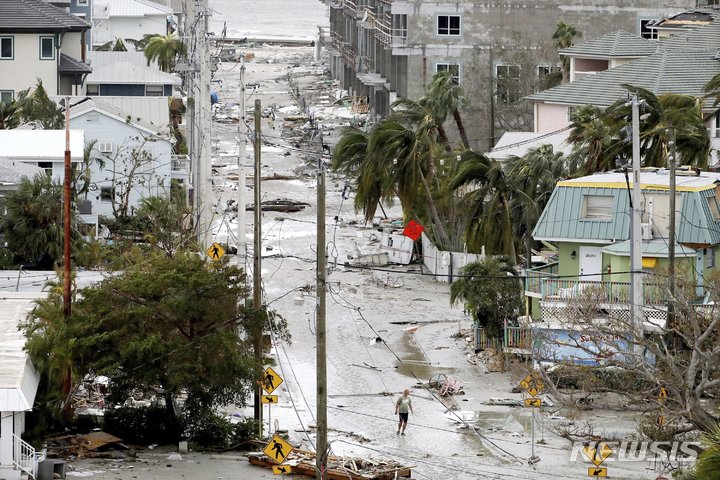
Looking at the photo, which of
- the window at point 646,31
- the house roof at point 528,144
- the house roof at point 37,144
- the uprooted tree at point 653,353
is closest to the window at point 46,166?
the house roof at point 37,144

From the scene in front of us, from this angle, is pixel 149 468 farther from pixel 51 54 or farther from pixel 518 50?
pixel 518 50

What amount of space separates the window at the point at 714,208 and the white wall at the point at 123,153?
881 inches

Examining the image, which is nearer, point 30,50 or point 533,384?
point 533,384

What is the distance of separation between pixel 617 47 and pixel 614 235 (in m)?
28.2

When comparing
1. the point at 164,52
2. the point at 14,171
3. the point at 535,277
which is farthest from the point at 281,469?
the point at 164,52

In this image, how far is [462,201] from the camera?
175 feet

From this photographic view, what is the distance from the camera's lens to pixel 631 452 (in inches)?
1307

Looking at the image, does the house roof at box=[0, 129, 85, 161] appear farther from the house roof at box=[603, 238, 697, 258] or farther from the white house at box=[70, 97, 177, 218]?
the house roof at box=[603, 238, 697, 258]

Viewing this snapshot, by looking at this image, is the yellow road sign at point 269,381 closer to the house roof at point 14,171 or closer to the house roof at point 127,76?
the house roof at point 14,171

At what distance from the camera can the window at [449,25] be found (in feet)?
265

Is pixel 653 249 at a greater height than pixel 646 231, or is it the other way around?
pixel 646 231

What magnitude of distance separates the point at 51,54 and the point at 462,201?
26.1 meters

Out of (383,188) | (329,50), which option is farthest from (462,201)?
(329,50)

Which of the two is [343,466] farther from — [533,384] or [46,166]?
[46,166]
